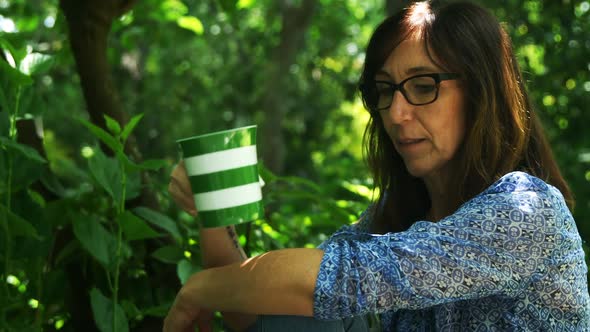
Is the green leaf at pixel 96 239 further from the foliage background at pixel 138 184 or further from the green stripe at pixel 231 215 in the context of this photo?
the green stripe at pixel 231 215

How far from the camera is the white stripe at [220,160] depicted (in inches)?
56.1

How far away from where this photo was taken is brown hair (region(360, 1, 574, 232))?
177 cm

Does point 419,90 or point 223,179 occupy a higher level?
point 419,90

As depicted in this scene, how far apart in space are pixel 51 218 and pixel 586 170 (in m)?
2.86

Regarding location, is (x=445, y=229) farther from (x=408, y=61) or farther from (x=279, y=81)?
(x=279, y=81)

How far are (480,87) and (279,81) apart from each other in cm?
608

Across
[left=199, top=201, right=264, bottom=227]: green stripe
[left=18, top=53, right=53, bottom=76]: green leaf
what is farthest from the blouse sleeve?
[left=18, top=53, right=53, bottom=76]: green leaf

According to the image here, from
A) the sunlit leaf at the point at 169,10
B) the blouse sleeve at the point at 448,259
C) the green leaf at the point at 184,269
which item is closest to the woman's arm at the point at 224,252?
the green leaf at the point at 184,269

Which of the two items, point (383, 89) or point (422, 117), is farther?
point (383, 89)

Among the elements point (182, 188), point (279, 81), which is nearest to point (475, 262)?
point (182, 188)

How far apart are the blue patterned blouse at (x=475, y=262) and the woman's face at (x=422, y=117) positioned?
217mm

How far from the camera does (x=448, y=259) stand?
1.46 metres

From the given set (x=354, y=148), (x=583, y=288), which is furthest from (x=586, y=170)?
(x=354, y=148)

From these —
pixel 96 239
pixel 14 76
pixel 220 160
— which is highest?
pixel 14 76
